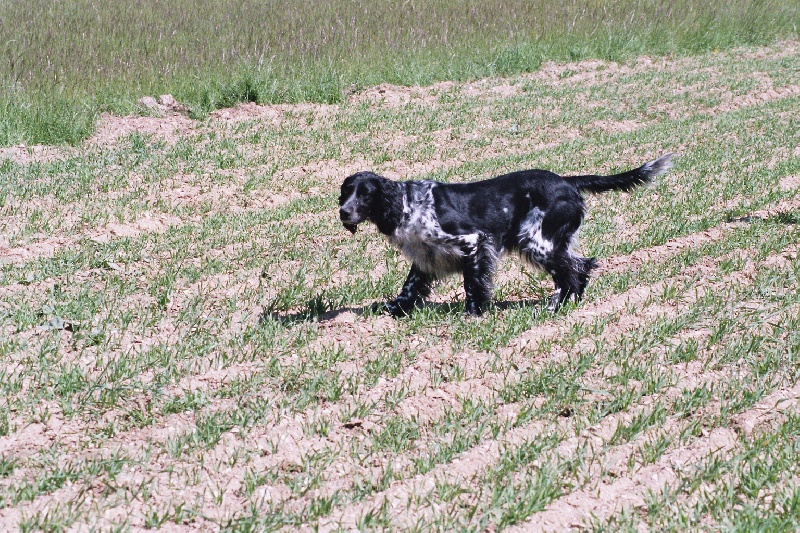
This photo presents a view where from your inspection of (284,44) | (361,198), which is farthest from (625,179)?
(284,44)

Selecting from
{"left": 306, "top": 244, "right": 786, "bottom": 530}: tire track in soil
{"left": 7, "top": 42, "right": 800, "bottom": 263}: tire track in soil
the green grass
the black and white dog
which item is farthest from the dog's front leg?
{"left": 7, "top": 42, "right": 800, "bottom": 263}: tire track in soil

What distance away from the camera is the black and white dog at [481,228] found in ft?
20.6

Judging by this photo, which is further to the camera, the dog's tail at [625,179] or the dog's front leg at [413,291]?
the dog's tail at [625,179]

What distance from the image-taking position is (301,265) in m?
7.23

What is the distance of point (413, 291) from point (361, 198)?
83 centimetres

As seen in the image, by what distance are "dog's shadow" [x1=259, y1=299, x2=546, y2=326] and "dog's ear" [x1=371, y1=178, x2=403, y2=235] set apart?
0.59 m

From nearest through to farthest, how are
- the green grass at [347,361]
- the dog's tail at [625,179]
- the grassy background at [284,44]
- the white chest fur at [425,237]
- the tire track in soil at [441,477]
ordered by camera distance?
the tire track in soil at [441,477] < the green grass at [347,361] < the white chest fur at [425,237] < the dog's tail at [625,179] < the grassy background at [284,44]

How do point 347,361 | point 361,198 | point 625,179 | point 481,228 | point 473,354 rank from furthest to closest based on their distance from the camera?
point 625,179 → point 481,228 → point 361,198 → point 473,354 → point 347,361

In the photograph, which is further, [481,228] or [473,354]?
[481,228]

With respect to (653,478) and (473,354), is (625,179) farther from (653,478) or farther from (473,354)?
(653,478)

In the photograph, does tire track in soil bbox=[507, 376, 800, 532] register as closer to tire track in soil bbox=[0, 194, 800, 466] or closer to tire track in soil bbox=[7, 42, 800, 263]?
tire track in soil bbox=[0, 194, 800, 466]

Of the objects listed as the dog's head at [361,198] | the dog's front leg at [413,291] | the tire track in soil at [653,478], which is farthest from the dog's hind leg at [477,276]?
the tire track in soil at [653,478]

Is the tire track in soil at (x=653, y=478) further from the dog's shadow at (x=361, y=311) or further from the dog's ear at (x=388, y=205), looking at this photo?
the dog's ear at (x=388, y=205)

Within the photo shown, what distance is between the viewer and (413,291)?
6488mm
